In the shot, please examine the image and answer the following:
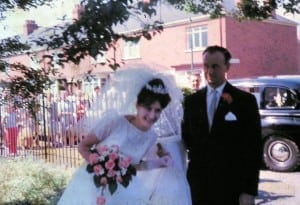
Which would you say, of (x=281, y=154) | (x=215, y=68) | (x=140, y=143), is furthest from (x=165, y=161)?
(x=281, y=154)

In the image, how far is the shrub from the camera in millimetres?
6758

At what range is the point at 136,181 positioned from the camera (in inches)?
125

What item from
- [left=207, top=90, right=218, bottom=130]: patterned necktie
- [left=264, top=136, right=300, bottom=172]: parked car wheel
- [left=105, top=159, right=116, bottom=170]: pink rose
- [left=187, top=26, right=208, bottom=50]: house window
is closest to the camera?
[left=105, top=159, right=116, bottom=170]: pink rose

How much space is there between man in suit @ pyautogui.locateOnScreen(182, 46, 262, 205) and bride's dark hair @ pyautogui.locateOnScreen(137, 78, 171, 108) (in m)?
0.31

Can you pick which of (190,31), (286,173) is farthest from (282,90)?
(190,31)

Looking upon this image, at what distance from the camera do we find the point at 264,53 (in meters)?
34.9

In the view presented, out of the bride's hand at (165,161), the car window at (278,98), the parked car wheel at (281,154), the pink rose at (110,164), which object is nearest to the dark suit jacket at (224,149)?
the bride's hand at (165,161)

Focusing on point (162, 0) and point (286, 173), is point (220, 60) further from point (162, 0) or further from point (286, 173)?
point (286, 173)

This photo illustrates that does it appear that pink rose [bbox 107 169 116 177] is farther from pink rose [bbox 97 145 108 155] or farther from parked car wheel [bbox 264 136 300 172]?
parked car wheel [bbox 264 136 300 172]

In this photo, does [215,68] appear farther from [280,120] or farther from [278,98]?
[278,98]

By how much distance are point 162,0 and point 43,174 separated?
5168mm

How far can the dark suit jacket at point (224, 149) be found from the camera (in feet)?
11.0

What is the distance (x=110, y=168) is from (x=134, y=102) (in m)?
0.48

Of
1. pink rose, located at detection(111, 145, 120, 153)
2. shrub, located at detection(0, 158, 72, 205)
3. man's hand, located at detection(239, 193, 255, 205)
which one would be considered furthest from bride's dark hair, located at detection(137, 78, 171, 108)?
shrub, located at detection(0, 158, 72, 205)
